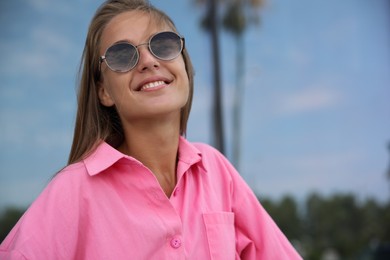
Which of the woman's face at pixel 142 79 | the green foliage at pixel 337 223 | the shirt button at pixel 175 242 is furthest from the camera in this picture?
the green foliage at pixel 337 223

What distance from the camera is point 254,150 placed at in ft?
14.4

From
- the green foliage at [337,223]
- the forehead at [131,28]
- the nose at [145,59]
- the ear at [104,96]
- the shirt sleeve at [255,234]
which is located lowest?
the green foliage at [337,223]

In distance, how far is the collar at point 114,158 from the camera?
1.38 m

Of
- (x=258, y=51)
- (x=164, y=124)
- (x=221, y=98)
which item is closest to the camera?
(x=164, y=124)

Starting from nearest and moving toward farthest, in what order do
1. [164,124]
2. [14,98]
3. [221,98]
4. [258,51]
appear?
[164,124]
[14,98]
[221,98]
[258,51]

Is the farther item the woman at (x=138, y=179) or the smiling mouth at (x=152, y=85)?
the smiling mouth at (x=152, y=85)

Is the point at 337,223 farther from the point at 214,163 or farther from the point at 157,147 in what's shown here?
the point at 157,147

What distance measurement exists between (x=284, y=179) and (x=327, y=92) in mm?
929

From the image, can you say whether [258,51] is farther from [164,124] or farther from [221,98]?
[164,124]

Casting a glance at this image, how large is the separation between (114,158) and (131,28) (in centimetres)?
40

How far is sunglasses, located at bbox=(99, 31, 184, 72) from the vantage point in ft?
4.79

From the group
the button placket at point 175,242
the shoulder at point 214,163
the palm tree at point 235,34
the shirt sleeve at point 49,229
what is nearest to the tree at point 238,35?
the palm tree at point 235,34

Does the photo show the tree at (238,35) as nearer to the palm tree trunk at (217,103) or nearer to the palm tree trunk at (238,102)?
the palm tree trunk at (238,102)

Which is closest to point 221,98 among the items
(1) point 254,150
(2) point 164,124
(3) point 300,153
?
(1) point 254,150
